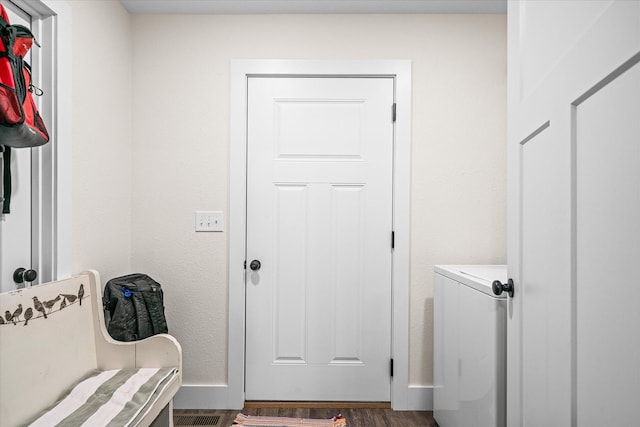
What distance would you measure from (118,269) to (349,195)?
4.55 feet

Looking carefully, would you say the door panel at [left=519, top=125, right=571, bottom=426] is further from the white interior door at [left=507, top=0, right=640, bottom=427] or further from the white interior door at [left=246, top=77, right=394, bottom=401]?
the white interior door at [left=246, top=77, right=394, bottom=401]

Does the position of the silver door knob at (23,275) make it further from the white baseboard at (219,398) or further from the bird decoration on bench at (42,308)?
the white baseboard at (219,398)

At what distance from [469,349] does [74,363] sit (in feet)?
5.37

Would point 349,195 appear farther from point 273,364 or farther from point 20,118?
point 20,118

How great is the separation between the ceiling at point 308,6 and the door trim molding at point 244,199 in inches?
11.6

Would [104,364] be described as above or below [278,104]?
below

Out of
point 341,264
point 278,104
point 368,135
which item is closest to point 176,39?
point 278,104

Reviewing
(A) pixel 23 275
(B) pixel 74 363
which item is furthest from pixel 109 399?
(A) pixel 23 275

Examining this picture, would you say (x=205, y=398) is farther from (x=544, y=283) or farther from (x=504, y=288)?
(x=544, y=283)

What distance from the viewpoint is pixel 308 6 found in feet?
8.17

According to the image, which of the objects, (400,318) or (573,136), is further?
(400,318)

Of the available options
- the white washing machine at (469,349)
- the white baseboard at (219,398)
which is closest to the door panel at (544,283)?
the white washing machine at (469,349)

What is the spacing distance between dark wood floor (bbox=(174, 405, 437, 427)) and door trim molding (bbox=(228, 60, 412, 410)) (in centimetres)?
7

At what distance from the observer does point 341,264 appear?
2.60 meters
